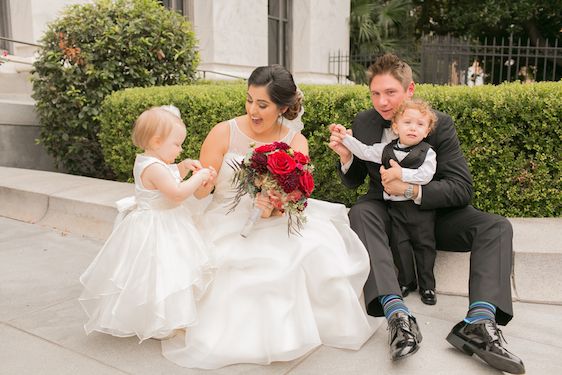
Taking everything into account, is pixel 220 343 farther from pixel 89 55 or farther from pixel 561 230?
pixel 89 55

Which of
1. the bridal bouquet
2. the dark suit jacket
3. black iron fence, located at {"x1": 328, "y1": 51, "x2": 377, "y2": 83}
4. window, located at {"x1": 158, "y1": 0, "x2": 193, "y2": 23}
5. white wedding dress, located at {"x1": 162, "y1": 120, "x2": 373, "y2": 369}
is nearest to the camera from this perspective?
white wedding dress, located at {"x1": 162, "y1": 120, "x2": 373, "y2": 369}

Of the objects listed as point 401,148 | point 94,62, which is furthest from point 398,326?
point 94,62

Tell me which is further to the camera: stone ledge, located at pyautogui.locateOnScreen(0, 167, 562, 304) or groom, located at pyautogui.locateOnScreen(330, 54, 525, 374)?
stone ledge, located at pyautogui.locateOnScreen(0, 167, 562, 304)

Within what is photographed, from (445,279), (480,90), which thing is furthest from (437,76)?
(445,279)

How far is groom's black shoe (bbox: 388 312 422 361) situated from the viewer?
2.64 metres

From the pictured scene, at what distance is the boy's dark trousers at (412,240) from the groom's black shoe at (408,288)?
4 cm

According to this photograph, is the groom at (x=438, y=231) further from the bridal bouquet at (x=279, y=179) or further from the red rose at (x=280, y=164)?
the red rose at (x=280, y=164)

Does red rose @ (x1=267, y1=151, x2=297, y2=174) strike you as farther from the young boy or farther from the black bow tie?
the black bow tie

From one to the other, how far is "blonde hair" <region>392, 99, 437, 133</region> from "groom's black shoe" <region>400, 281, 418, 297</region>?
110 centimetres

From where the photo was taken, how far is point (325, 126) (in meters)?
4.80

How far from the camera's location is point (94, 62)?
22.0ft

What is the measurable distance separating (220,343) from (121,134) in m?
4.12

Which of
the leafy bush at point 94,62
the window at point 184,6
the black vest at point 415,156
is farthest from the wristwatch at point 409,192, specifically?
the window at point 184,6

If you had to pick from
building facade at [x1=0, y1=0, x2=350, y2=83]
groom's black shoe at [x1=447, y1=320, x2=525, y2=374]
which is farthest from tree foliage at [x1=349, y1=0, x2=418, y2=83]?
groom's black shoe at [x1=447, y1=320, x2=525, y2=374]
